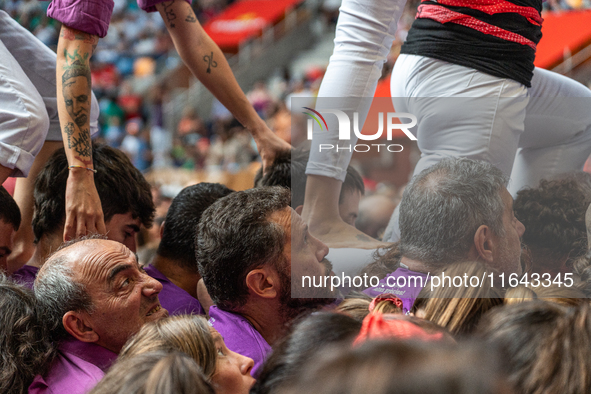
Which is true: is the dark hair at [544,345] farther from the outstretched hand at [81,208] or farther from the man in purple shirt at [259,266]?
the outstretched hand at [81,208]

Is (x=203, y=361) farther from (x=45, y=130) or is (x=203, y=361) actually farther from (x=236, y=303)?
(x=45, y=130)

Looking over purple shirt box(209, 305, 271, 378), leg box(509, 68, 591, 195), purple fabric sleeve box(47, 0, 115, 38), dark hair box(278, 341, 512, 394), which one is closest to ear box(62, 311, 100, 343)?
purple shirt box(209, 305, 271, 378)

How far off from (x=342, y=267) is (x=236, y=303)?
270mm

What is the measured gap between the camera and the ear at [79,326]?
1318 millimetres

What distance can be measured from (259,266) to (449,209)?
449 mm

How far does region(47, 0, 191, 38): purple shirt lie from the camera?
1622 mm

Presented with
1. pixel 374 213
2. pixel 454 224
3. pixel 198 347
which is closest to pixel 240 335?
pixel 198 347

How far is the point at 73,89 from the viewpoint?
1647 millimetres

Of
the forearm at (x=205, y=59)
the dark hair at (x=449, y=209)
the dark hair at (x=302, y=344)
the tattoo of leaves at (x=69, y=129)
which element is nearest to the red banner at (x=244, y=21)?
the forearm at (x=205, y=59)

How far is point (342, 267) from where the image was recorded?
139cm

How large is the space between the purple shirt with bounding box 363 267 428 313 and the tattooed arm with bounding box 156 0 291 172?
0.71 m

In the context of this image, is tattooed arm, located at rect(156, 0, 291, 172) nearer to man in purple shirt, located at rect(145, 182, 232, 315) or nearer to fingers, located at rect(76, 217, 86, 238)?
man in purple shirt, located at rect(145, 182, 232, 315)

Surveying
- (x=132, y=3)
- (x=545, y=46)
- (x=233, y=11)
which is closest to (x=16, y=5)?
(x=132, y=3)

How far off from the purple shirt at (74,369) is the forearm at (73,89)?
1.68 feet
